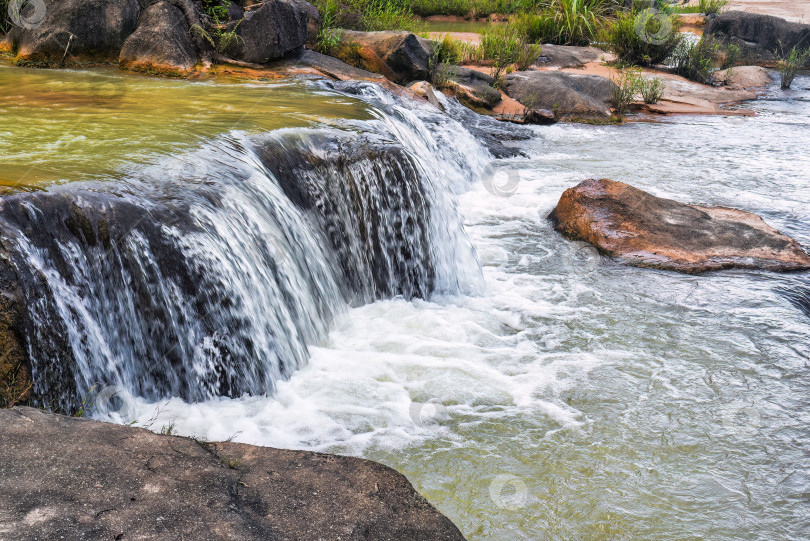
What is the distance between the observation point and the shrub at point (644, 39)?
15.8 m

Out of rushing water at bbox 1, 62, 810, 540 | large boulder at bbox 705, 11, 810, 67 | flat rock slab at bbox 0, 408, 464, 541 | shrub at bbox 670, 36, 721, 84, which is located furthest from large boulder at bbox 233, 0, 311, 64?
large boulder at bbox 705, 11, 810, 67

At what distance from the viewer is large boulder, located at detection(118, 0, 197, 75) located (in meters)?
8.75

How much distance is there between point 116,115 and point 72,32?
12.4 ft

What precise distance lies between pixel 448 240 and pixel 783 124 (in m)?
9.51

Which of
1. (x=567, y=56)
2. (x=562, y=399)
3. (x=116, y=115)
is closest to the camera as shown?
(x=562, y=399)

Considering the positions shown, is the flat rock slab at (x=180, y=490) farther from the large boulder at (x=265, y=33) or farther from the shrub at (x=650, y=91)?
the shrub at (x=650, y=91)

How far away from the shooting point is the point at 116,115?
5973mm

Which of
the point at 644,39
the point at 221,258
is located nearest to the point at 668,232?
the point at 221,258

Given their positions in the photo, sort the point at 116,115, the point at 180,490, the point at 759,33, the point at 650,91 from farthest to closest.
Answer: the point at 759,33 < the point at 650,91 < the point at 116,115 < the point at 180,490

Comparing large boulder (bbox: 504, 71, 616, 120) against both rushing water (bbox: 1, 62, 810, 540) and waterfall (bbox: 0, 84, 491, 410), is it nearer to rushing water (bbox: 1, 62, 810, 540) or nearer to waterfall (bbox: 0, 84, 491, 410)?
rushing water (bbox: 1, 62, 810, 540)

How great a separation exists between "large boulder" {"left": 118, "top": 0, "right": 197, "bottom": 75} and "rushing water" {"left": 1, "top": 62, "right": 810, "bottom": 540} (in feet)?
10.8

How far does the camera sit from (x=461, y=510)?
309 cm

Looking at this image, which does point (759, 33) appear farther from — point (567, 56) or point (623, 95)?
point (623, 95)

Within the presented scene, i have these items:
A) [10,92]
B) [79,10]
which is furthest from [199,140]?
[79,10]
